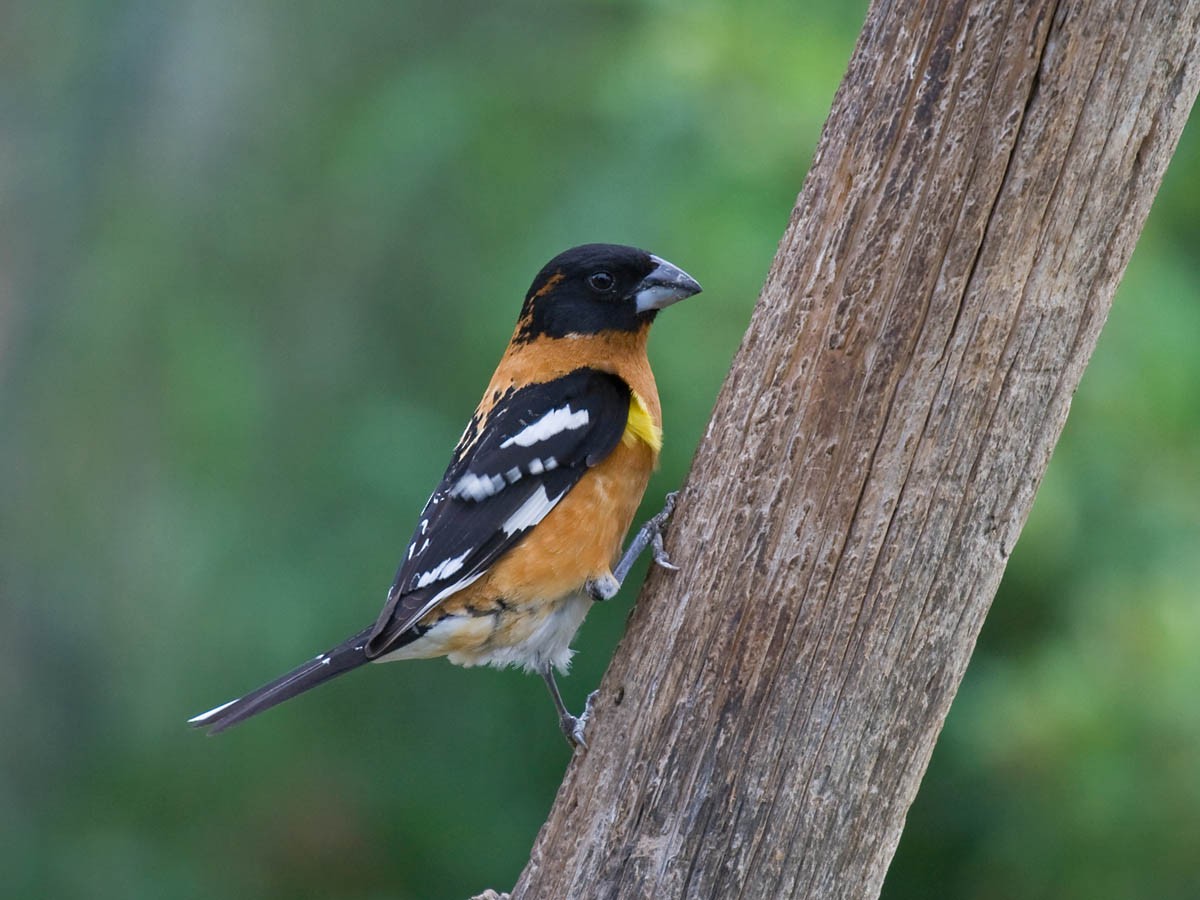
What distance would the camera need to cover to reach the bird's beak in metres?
4.31

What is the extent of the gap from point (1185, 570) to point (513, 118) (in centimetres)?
358

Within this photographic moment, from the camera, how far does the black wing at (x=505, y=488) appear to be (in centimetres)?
396

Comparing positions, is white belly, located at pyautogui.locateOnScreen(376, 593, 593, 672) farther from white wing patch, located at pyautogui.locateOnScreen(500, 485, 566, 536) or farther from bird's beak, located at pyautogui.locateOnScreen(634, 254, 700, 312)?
bird's beak, located at pyautogui.locateOnScreen(634, 254, 700, 312)

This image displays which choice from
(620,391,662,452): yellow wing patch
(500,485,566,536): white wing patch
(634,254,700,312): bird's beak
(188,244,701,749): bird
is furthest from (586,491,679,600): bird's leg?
(634,254,700,312): bird's beak

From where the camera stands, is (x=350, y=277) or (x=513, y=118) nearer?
(x=513, y=118)

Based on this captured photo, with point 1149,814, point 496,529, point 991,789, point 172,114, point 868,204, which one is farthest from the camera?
point 172,114

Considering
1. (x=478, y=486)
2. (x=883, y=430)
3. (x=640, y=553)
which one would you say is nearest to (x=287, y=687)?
(x=478, y=486)

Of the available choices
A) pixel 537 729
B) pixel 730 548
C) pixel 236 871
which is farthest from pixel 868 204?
pixel 236 871

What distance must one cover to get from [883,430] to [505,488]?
1.43 meters

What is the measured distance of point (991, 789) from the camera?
16.0 ft

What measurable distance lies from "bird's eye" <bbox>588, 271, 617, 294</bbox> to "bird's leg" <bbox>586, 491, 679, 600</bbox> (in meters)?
0.94

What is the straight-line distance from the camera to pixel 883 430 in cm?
298

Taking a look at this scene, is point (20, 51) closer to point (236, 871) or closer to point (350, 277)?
point (350, 277)

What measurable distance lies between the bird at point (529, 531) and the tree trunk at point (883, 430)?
701 mm
